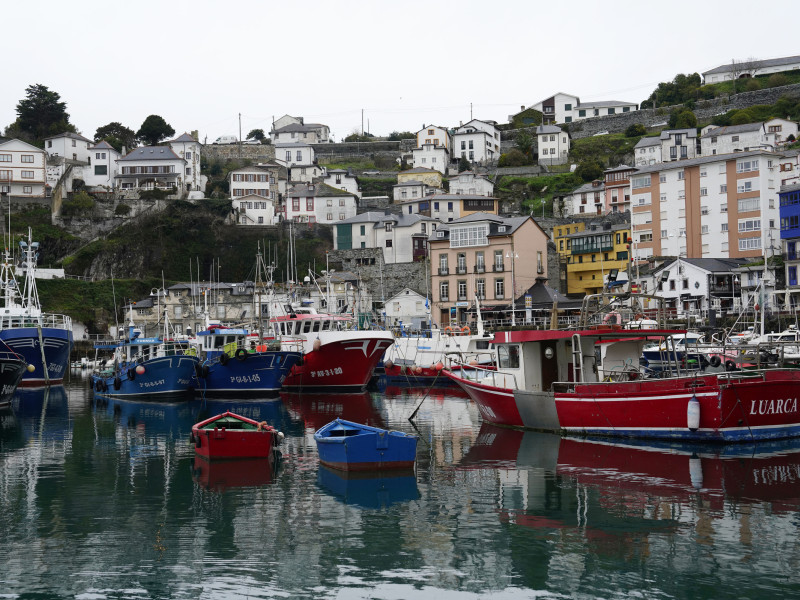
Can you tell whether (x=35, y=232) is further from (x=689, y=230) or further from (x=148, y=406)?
(x=689, y=230)

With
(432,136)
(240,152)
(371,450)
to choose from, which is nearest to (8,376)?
(371,450)

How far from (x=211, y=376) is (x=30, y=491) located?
906 inches

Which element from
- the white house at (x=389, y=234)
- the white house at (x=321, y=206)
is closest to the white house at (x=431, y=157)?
the white house at (x=321, y=206)

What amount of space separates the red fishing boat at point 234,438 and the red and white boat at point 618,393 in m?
8.16

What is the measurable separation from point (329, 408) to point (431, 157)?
2839 inches

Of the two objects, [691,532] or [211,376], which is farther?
[211,376]

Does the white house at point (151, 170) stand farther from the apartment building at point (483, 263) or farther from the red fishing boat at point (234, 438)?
the red fishing boat at point (234, 438)

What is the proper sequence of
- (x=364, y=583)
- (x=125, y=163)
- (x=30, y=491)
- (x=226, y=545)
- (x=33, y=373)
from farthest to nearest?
(x=125, y=163)
(x=33, y=373)
(x=30, y=491)
(x=226, y=545)
(x=364, y=583)

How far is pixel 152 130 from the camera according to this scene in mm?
108938

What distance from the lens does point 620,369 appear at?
2561 centimetres

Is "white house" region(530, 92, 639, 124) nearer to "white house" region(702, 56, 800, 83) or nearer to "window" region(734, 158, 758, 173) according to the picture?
"white house" region(702, 56, 800, 83)

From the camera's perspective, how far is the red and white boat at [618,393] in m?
21.5

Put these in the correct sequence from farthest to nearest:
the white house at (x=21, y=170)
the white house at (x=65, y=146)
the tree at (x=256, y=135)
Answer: the tree at (x=256, y=135), the white house at (x=65, y=146), the white house at (x=21, y=170)

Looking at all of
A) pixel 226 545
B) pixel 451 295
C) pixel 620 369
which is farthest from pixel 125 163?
pixel 226 545
